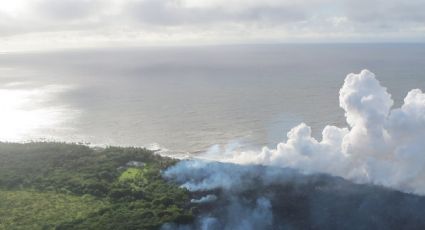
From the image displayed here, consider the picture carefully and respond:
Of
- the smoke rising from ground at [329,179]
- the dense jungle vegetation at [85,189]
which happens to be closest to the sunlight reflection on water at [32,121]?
the dense jungle vegetation at [85,189]

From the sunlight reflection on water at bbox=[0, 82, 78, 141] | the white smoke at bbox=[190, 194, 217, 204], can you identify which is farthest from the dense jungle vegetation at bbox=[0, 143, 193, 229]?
the sunlight reflection on water at bbox=[0, 82, 78, 141]

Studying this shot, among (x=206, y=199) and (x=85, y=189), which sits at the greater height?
(x=85, y=189)

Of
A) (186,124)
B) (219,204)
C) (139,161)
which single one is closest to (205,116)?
(186,124)

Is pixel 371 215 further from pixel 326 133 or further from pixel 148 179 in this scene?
pixel 148 179

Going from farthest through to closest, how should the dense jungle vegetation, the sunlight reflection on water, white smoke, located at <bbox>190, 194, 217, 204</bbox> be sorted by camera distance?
the sunlight reflection on water < white smoke, located at <bbox>190, 194, 217, 204</bbox> < the dense jungle vegetation

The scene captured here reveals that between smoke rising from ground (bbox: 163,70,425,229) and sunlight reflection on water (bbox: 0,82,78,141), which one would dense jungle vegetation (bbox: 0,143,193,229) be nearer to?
smoke rising from ground (bbox: 163,70,425,229)

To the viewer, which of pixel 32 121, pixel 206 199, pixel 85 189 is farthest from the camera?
pixel 32 121

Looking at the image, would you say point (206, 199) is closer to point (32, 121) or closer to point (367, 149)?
point (367, 149)

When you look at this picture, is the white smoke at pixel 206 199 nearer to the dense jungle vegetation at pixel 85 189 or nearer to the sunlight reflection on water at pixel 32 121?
the dense jungle vegetation at pixel 85 189

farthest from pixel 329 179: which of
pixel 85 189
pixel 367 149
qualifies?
pixel 85 189

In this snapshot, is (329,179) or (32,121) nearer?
(329,179)

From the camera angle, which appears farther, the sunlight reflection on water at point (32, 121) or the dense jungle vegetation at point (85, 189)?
the sunlight reflection on water at point (32, 121)
